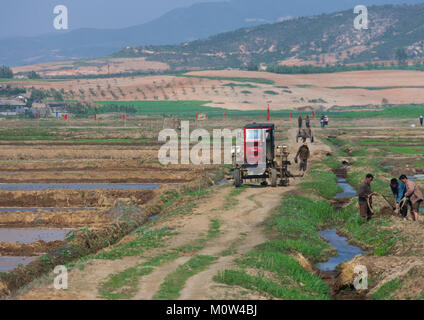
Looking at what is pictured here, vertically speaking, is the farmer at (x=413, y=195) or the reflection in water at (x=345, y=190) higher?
the farmer at (x=413, y=195)

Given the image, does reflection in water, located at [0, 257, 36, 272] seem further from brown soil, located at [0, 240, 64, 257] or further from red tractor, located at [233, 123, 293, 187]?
red tractor, located at [233, 123, 293, 187]

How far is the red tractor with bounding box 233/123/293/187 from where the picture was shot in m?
36.9

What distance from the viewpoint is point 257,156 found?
122 feet

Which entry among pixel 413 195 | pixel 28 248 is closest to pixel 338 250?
pixel 413 195

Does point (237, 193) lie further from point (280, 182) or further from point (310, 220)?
point (310, 220)

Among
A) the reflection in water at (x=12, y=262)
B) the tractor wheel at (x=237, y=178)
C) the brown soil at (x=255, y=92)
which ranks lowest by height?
the reflection in water at (x=12, y=262)

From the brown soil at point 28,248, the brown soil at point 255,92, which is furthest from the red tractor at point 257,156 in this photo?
the brown soil at point 255,92

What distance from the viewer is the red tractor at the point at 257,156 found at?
36.9 meters

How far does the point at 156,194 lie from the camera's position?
136ft

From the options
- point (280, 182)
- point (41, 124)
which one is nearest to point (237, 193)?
point (280, 182)

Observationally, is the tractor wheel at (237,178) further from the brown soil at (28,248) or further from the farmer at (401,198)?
the brown soil at (28,248)

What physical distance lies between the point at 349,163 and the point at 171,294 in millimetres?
38408

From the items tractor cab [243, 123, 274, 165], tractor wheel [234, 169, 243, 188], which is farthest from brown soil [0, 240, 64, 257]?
tractor cab [243, 123, 274, 165]

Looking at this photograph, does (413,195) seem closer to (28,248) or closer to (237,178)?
(237,178)
